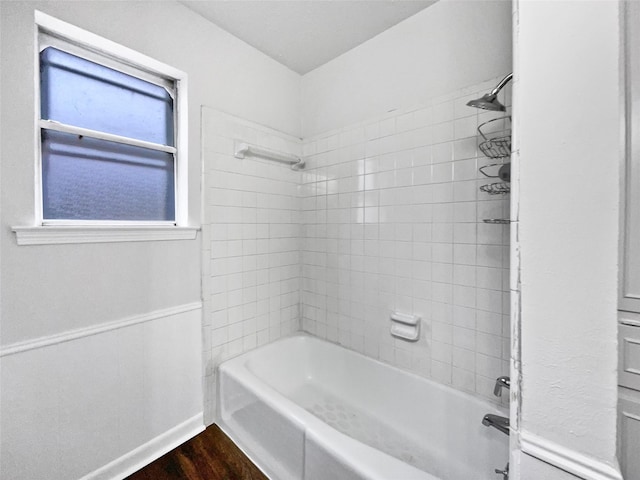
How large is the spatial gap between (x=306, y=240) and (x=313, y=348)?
88 cm

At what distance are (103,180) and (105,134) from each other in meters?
0.23

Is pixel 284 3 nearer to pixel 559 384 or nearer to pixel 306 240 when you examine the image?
pixel 306 240

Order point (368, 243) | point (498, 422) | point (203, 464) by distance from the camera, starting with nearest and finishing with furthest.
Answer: point (498, 422), point (203, 464), point (368, 243)

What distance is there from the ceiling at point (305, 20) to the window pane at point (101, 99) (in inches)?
23.3

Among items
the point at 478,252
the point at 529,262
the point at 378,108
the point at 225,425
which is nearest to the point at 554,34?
the point at 529,262

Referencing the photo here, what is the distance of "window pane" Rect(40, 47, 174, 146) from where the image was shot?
1.28 metres

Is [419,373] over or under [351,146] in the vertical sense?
under

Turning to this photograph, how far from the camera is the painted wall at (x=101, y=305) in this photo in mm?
1098

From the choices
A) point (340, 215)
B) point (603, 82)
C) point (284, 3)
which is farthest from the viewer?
point (340, 215)

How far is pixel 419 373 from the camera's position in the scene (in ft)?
5.45

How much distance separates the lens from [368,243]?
189cm

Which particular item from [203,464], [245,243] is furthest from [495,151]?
[203,464]

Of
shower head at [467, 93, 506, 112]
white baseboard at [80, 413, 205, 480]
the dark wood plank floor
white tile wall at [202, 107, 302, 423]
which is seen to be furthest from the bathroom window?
shower head at [467, 93, 506, 112]

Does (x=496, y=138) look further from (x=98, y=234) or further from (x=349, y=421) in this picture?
(x=98, y=234)
